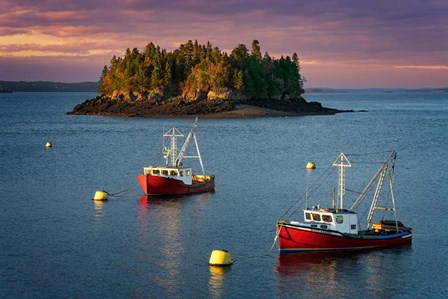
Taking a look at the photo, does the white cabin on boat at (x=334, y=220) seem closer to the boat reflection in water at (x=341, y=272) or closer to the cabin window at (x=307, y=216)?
the cabin window at (x=307, y=216)

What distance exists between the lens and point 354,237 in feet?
176

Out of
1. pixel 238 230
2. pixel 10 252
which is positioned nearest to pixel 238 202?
pixel 238 230

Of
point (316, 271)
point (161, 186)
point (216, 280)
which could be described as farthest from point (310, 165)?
point (216, 280)

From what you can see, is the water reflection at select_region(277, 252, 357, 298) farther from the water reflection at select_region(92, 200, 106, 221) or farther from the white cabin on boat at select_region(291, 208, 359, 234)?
the water reflection at select_region(92, 200, 106, 221)

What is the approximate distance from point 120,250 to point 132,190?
87.8 feet

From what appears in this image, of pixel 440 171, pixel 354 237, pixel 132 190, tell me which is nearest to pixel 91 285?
pixel 354 237

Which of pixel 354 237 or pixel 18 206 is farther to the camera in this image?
pixel 18 206

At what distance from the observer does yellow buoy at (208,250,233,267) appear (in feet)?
163

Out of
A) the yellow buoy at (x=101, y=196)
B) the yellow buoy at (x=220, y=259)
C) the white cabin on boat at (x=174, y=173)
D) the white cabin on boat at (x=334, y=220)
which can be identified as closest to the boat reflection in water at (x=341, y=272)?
the white cabin on boat at (x=334, y=220)

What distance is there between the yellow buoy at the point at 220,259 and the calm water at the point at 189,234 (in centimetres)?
60

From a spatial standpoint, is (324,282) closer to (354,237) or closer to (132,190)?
(354,237)

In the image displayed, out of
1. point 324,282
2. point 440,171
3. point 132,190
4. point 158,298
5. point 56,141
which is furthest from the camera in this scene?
point 56,141

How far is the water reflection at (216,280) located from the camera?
147 feet

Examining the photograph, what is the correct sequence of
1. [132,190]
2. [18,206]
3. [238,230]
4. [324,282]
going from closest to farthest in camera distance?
[324,282], [238,230], [18,206], [132,190]
